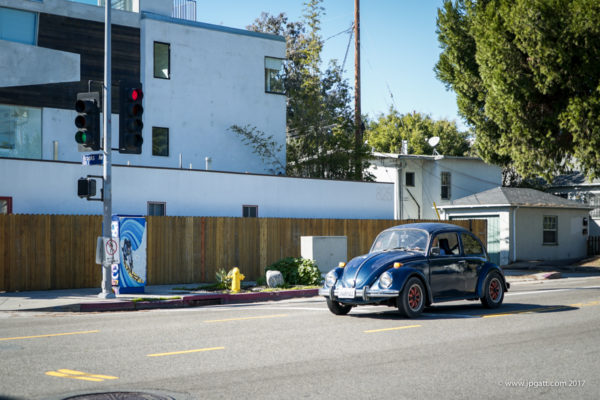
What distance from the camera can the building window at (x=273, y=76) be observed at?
115ft

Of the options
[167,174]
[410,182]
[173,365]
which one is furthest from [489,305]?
[410,182]

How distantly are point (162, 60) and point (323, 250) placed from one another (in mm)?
13766

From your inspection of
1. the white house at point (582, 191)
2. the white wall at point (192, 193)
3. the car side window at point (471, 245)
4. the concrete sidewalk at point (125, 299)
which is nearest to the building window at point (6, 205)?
the white wall at point (192, 193)

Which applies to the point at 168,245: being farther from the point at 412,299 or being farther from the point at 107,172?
the point at 412,299

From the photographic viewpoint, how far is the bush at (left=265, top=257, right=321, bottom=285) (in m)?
21.1

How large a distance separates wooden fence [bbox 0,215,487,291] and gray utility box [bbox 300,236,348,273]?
9.50ft

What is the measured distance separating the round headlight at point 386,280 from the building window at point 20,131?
18.8m

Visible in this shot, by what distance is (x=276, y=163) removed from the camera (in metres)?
34.6

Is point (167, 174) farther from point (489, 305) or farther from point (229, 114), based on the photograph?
point (489, 305)

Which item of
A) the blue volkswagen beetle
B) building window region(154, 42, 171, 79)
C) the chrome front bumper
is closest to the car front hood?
the blue volkswagen beetle

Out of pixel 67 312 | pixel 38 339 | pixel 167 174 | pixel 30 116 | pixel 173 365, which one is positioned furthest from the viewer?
pixel 30 116

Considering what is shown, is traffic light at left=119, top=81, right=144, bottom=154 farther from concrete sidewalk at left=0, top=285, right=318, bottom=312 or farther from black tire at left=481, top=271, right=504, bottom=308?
black tire at left=481, top=271, right=504, bottom=308

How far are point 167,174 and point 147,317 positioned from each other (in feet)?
36.2

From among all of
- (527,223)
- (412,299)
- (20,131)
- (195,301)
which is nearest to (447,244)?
(412,299)
